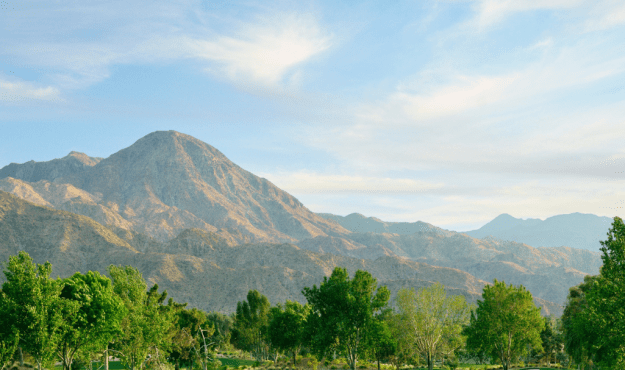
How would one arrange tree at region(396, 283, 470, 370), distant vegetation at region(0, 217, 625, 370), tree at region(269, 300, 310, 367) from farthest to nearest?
tree at region(269, 300, 310, 367), tree at region(396, 283, 470, 370), distant vegetation at region(0, 217, 625, 370)

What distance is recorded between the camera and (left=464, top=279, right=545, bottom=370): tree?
193 ft

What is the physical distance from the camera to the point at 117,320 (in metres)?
41.2

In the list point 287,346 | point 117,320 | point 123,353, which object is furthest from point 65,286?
point 287,346

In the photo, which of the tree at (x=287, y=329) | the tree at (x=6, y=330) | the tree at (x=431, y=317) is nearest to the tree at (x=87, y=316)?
the tree at (x=6, y=330)

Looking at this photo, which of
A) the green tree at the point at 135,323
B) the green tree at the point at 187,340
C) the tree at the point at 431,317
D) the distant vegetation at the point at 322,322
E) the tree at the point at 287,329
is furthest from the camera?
the tree at the point at 287,329

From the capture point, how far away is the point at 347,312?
51.6 m

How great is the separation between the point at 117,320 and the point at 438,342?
1979 inches

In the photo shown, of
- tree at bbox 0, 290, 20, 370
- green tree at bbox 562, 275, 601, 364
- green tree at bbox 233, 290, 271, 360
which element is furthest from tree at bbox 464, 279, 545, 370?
tree at bbox 0, 290, 20, 370

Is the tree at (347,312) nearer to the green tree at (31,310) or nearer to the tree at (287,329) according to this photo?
the tree at (287,329)

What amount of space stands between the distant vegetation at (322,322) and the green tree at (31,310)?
8cm

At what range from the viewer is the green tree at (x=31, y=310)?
34312 mm

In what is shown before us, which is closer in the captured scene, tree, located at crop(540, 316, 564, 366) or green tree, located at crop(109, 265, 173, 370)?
green tree, located at crop(109, 265, 173, 370)

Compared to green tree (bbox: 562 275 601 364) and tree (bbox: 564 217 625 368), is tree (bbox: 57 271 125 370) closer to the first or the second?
tree (bbox: 564 217 625 368)

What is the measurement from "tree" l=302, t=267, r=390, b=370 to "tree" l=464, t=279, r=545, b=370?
1741 centimetres
